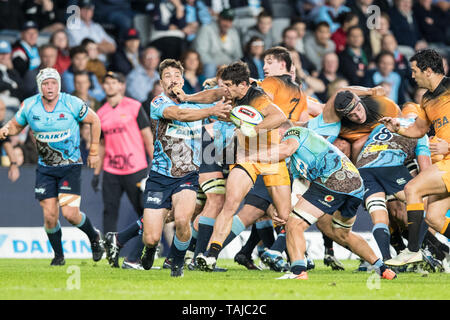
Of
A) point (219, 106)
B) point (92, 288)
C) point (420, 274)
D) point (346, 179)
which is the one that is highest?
point (219, 106)

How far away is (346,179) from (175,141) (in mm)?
2044

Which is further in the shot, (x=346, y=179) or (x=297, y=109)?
(x=297, y=109)

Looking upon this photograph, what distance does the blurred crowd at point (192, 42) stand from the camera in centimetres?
1591

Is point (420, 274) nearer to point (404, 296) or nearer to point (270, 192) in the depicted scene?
point (270, 192)

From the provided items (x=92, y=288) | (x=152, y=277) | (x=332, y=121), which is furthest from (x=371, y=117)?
(x=92, y=288)

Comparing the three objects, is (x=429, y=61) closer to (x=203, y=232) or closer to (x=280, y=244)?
(x=280, y=244)

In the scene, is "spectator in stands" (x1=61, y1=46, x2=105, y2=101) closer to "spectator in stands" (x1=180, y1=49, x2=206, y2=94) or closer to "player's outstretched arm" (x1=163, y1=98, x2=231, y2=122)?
"spectator in stands" (x1=180, y1=49, x2=206, y2=94)

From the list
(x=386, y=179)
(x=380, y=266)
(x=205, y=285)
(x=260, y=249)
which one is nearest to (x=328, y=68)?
(x=260, y=249)

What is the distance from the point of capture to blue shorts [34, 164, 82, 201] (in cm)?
1140

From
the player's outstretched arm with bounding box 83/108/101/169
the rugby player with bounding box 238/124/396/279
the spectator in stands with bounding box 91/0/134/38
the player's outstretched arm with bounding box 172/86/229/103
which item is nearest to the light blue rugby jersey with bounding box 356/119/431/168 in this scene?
the rugby player with bounding box 238/124/396/279

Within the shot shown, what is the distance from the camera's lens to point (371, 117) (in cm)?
1117

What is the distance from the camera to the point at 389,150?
35.0 feet

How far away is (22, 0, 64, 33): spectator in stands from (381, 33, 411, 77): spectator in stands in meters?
6.89
